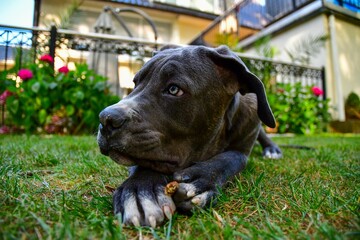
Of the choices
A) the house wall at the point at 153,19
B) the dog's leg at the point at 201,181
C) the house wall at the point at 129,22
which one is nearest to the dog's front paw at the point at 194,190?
the dog's leg at the point at 201,181

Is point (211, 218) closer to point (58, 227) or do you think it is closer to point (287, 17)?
point (58, 227)

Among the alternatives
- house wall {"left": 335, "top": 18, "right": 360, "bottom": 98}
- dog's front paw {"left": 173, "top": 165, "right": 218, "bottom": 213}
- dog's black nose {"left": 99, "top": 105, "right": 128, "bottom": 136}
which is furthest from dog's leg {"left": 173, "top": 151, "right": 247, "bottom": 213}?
house wall {"left": 335, "top": 18, "right": 360, "bottom": 98}

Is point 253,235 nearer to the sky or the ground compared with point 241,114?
nearer to the ground

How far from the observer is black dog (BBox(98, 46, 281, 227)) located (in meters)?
1.29

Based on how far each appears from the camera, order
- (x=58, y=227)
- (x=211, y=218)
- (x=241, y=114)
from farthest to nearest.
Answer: (x=241, y=114) → (x=211, y=218) → (x=58, y=227)

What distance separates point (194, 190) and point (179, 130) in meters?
0.43

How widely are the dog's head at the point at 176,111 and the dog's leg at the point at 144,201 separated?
0.49ft

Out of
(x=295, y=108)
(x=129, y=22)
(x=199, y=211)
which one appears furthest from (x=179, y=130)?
(x=129, y=22)

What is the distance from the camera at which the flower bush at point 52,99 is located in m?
5.35

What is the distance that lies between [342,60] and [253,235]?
10433 millimetres

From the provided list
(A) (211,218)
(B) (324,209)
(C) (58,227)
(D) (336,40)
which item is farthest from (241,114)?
(D) (336,40)

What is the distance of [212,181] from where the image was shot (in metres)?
1.49

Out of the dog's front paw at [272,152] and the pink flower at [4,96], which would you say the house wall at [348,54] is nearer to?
the dog's front paw at [272,152]

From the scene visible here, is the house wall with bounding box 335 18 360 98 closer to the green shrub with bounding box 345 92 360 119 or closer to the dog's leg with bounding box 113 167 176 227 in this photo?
the green shrub with bounding box 345 92 360 119
